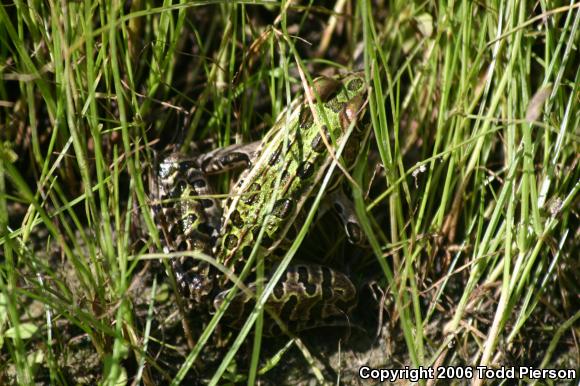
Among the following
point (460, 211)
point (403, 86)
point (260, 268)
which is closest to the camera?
point (260, 268)

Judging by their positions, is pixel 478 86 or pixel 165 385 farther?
pixel 478 86

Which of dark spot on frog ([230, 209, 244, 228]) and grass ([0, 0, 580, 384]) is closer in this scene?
grass ([0, 0, 580, 384])

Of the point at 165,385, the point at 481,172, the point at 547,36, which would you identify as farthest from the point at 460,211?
the point at 165,385

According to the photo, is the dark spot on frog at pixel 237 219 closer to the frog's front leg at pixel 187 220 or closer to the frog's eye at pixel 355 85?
the frog's front leg at pixel 187 220

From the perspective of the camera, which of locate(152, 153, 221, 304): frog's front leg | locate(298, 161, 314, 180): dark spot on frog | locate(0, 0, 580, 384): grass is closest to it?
locate(0, 0, 580, 384): grass

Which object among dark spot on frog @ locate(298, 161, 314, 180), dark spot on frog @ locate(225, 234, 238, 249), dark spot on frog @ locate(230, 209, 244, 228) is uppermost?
dark spot on frog @ locate(298, 161, 314, 180)

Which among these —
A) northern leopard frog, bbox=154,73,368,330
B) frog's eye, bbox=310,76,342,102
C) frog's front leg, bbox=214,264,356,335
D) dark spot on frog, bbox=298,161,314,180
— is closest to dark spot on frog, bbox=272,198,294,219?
northern leopard frog, bbox=154,73,368,330

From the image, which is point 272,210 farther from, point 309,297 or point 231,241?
point 309,297

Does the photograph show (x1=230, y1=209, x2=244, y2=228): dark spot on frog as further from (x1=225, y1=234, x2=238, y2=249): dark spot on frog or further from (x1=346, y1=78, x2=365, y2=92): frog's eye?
(x1=346, y1=78, x2=365, y2=92): frog's eye

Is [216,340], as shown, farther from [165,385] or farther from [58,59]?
[58,59]
